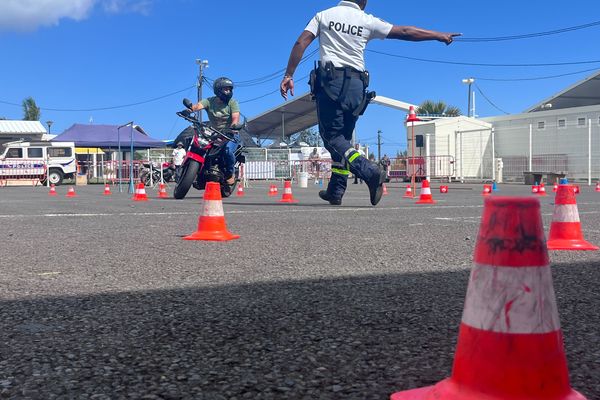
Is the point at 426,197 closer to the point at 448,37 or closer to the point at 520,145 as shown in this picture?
the point at 448,37

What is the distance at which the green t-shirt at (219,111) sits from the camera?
35.3 ft

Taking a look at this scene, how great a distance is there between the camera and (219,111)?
35.4 feet

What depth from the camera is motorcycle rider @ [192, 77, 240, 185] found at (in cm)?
1062

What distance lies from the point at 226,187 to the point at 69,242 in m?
6.07

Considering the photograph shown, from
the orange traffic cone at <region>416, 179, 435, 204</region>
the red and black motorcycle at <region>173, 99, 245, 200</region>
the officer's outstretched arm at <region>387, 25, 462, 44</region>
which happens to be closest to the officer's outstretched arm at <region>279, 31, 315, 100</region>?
the officer's outstretched arm at <region>387, 25, 462, 44</region>

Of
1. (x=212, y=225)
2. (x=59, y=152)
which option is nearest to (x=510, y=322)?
(x=212, y=225)

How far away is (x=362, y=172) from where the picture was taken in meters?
8.45

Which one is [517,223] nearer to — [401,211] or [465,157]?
[401,211]

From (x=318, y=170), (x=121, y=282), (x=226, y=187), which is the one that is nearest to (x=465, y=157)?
(x=318, y=170)

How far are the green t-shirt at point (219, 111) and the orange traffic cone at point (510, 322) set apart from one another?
30.5 ft

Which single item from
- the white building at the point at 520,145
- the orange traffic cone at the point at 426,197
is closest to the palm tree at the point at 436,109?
the white building at the point at 520,145

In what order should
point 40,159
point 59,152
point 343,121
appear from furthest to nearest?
1. point 59,152
2. point 40,159
3. point 343,121

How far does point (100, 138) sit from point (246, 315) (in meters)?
31.6

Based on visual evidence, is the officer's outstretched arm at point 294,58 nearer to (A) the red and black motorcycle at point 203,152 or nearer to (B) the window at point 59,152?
(A) the red and black motorcycle at point 203,152
